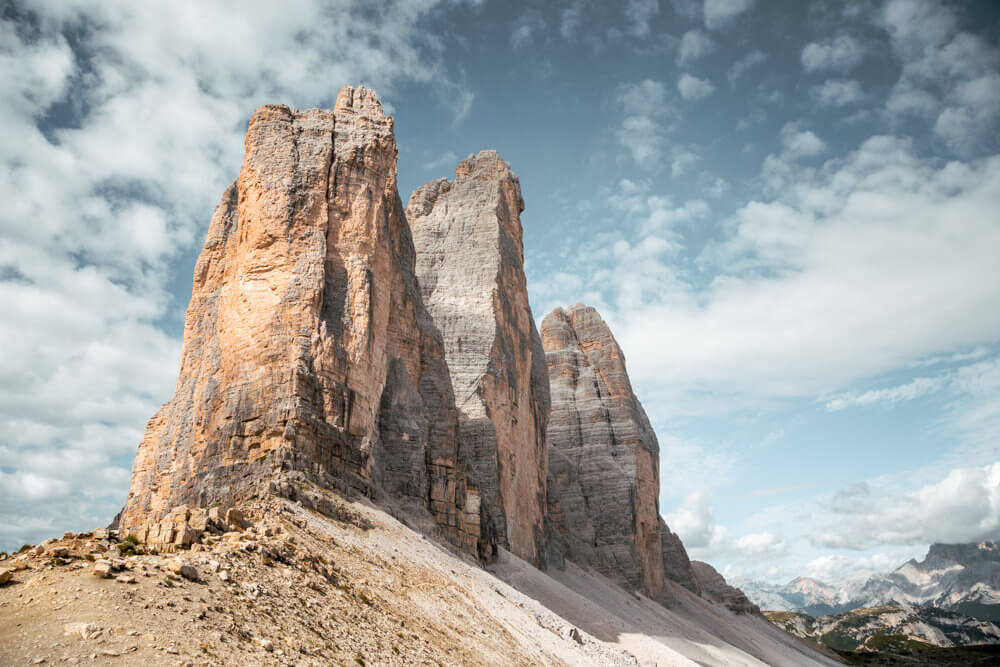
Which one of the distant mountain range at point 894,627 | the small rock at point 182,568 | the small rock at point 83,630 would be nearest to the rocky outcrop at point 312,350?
the small rock at point 182,568

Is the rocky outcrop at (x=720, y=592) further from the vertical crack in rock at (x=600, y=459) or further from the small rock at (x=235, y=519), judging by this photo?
the small rock at (x=235, y=519)

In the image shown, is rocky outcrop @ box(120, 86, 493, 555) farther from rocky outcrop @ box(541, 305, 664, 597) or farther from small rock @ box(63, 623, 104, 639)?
rocky outcrop @ box(541, 305, 664, 597)

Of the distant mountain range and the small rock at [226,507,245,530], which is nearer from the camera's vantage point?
the small rock at [226,507,245,530]

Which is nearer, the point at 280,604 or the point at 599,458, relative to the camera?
the point at 280,604

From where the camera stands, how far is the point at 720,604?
8112cm

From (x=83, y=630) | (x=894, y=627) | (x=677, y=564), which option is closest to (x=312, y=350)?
(x=83, y=630)

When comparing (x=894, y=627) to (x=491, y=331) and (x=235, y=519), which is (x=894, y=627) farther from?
(x=235, y=519)

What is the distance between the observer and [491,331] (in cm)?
5012

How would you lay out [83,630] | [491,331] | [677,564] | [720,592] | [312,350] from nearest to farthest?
[83,630], [312,350], [491,331], [677,564], [720,592]

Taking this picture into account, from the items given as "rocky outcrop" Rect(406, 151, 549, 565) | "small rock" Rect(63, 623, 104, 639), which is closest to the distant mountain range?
"rocky outcrop" Rect(406, 151, 549, 565)

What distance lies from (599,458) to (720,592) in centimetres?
2603

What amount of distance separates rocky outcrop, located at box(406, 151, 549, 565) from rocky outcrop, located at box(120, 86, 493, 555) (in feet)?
23.3

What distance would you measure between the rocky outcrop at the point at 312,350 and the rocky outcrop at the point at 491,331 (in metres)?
7.11

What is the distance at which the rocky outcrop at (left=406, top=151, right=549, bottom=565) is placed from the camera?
4591cm
